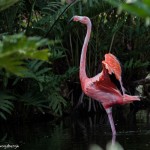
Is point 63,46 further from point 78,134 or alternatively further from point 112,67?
point 112,67

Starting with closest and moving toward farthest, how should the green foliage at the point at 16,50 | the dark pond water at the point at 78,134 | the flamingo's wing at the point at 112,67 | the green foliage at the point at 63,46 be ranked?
the green foliage at the point at 16,50 → the dark pond water at the point at 78,134 → the flamingo's wing at the point at 112,67 → the green foliage at the point at 63,46

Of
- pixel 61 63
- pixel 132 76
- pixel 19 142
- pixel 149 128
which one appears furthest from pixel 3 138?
pixel 132 76

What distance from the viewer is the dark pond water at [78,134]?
5.34 m

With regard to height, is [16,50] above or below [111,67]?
above

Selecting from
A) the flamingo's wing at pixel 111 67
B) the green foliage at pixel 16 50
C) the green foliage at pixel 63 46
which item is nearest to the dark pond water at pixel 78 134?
the green foliage at pixel 63 46

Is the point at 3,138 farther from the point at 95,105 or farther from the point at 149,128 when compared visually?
the point at 95,105

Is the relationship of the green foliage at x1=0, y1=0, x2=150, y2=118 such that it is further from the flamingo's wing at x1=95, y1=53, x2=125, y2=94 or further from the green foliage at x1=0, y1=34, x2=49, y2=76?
the green foliage at x1=0, y1=34, x2=49, y2=76

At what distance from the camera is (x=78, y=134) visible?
6.38 m

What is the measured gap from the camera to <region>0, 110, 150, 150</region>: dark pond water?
17.5ft

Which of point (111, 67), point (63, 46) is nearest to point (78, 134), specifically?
point (111, 67)

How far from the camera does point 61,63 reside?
30.9ft

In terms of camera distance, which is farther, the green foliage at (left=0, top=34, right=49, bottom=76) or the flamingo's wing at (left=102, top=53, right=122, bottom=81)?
the flamingo's wing at (left=102, top=53, right=122, bottom=81)

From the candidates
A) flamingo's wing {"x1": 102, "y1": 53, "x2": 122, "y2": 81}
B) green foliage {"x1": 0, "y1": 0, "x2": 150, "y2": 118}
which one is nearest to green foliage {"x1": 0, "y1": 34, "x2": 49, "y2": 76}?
flamingo's wing {"x1": 102, "y1": 53, "x2": 122, "y2": 81}

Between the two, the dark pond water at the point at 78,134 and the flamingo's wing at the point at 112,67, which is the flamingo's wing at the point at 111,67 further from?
the dark pond water at the point at 78,134
